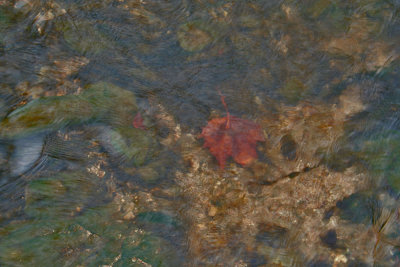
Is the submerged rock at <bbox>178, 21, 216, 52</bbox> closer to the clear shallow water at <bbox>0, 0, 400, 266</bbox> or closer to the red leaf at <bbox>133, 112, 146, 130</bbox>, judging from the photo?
the clear shallow water at <bbox>0, 0, 400, 266</bbox>

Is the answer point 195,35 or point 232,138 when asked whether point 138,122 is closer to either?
point 232,138

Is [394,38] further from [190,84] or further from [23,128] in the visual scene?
[23,128]

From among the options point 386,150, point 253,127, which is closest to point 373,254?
point 386,150

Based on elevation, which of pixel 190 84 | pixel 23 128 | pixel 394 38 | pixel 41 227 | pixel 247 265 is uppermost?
pixel 394 38

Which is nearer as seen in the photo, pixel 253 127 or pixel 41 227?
pixel 41 227

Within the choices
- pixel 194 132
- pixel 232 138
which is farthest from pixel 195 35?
pixel 232 138

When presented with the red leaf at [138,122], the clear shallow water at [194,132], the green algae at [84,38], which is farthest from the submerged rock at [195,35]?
the red leaf at [138,122]

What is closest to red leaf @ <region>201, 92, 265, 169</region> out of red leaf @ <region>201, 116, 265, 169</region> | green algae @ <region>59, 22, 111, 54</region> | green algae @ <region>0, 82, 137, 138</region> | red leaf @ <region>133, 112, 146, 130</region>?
red leaf @ <region>201, 116, 265, 169</region>
